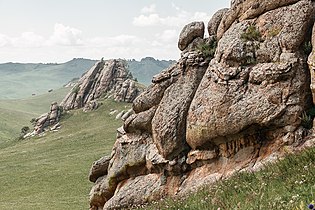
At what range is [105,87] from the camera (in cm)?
13562

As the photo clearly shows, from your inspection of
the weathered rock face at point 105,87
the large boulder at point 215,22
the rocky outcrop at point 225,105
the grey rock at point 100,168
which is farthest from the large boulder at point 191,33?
the weathered rock face at point 105,87

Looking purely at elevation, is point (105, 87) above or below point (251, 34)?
below

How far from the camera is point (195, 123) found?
1966 centimetres

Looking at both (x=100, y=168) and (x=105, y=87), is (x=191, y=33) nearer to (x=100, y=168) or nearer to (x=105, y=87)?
(x=100, y=168)

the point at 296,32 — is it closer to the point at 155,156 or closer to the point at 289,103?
the point at 289,103

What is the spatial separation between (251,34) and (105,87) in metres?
118

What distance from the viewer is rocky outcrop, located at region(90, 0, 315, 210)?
17.3 m

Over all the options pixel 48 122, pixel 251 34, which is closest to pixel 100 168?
pixel 251 34

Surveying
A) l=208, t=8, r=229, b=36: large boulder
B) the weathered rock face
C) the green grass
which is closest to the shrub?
l=208, t=8, r=229, b=36: large boulder

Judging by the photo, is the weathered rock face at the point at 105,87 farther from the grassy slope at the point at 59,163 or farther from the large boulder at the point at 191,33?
the large boulder at the point at 191,33

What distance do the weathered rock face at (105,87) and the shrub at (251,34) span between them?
348 feet

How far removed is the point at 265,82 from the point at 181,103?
4878mm

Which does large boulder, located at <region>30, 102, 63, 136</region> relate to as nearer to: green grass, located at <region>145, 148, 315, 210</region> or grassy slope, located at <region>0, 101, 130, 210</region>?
grassy slope, located at <region>0, 101, 130, 210</region>

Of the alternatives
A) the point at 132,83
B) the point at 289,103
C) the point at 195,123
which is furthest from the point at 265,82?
the point at 132,83
